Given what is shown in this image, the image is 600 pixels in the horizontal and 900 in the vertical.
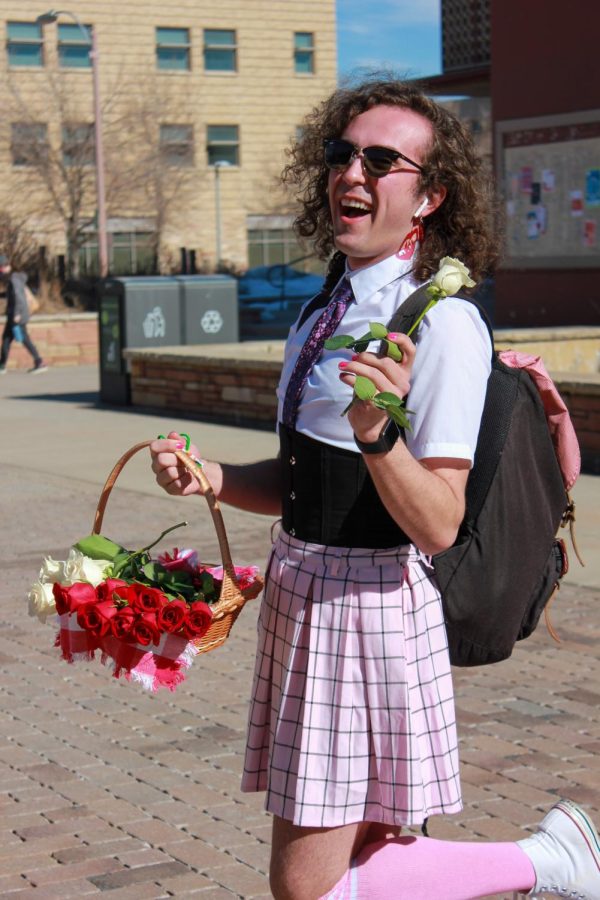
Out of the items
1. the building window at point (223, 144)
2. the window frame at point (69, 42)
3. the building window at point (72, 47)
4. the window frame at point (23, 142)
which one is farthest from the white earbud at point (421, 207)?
the building window at point (223, 144)

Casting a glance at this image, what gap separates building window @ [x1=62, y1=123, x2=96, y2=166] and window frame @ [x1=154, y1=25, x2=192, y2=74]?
11.3 meters

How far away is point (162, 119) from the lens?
5238cm

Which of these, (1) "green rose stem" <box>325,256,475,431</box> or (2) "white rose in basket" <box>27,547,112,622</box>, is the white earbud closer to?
(1) "green rose stem" <box>325,256,475,431</box>

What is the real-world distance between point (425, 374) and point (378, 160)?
450 millimetres

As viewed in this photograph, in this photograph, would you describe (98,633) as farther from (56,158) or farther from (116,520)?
(56,158)

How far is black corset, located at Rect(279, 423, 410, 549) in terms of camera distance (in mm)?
2715

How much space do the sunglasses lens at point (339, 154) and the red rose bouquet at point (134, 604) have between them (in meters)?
0.82

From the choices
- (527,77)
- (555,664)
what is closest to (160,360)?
(527,77)

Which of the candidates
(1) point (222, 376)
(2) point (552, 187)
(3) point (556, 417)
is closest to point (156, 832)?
(3) point (556, 417)

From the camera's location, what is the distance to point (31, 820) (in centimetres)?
448

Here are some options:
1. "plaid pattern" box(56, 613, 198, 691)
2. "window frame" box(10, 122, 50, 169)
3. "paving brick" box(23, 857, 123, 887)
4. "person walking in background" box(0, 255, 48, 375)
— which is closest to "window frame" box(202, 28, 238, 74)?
"window frame" box(10, 122, 50, 169)

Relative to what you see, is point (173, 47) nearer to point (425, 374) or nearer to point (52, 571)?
point (52, 571)

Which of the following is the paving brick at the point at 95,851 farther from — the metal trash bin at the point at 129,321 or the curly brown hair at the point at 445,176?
the metal trash bin at the point at 129,321

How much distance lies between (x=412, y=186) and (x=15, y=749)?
3065 mm
